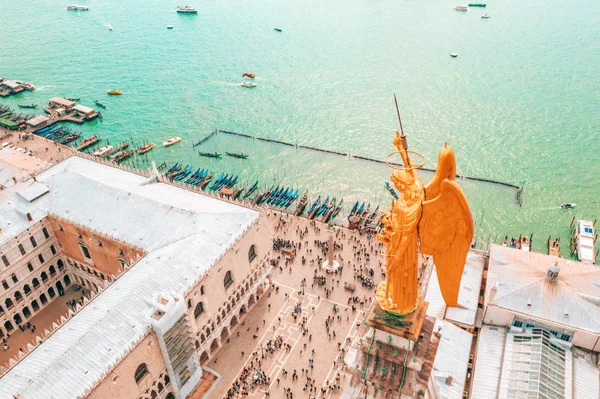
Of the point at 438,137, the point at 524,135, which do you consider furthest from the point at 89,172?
the point at 524,135

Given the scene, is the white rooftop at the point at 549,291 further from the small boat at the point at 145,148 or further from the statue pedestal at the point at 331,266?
the small boat at the point at 145,148

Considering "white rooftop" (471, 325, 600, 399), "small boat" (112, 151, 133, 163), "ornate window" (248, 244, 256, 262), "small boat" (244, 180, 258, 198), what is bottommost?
"white rooftop" (471, 325, 600, 399)

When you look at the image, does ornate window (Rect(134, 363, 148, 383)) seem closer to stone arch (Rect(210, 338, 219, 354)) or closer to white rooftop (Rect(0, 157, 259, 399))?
white rooftop (Rect(0, 157, 259, 399))

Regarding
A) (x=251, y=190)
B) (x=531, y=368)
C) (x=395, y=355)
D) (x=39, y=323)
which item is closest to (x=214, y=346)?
(x=39, y=323)

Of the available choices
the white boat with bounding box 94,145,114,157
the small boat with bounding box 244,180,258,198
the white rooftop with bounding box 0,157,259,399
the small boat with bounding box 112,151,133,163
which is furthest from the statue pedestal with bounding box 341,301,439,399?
the white boat with bounding box 94,145,114,157

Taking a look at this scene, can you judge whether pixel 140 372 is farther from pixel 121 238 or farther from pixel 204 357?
pixel 121 238

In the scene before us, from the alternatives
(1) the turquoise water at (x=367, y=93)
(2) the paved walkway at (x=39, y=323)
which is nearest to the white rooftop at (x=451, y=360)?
(1) the turquoise water at (x=367, y=93)
